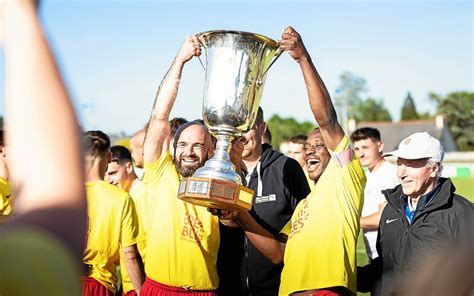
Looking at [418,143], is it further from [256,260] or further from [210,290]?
[210,290]

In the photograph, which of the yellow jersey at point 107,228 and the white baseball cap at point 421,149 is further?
the yellow jersey at point 107,228

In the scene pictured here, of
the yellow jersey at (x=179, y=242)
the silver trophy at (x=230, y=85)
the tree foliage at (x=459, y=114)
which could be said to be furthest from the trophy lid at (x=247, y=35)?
the tree foliage at (x=459, y=114)

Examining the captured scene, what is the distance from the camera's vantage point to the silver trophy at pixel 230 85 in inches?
168

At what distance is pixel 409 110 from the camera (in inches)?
4788

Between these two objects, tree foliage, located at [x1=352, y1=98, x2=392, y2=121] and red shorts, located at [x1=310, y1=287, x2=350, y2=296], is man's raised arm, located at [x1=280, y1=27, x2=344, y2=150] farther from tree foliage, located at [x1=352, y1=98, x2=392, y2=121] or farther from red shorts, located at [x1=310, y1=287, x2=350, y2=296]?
tree foliage, located at [x1=352, y1=98, x2=392, y2=121]

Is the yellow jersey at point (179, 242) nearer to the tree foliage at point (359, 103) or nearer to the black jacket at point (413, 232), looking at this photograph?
the black jacket at point (413, 232)

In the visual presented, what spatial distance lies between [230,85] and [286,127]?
107 metres

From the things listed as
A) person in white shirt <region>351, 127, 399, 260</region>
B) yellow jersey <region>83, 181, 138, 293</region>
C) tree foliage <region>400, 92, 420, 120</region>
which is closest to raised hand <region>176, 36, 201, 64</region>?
yellow jersey <region>83, 181, 138, 293</region>

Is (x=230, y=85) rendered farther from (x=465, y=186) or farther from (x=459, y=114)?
(x=459, y=114)

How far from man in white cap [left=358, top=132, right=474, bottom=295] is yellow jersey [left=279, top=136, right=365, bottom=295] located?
11.7 inches

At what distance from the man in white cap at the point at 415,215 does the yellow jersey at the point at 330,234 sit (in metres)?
0.30

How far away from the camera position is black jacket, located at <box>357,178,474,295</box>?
447 centimetres

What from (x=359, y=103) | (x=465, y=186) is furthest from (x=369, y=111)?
(x=465, y=186)

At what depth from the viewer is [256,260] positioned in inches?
204
